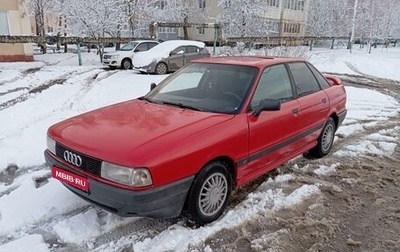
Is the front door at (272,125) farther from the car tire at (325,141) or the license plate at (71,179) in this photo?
the license plate at (71,179)

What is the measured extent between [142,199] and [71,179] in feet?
2.53

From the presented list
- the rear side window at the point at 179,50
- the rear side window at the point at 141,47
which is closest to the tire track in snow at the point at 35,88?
the rear side window at the point at 141,47

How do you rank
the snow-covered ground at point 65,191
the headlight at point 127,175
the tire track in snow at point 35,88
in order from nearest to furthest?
the headlight at point 127,175 < the snow-covered ground at point 65,191 < the tire track in snow at point 35,88

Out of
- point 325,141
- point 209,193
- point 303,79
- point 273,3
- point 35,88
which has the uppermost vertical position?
point 273,3

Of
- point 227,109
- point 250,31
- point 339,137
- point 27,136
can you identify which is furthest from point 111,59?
point 250,31

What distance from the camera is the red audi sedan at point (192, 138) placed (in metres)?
2.79

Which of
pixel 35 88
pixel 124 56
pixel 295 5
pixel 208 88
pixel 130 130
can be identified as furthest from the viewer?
pixel 295 5

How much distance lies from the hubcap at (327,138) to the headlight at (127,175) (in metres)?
3.31

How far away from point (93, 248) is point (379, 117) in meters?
7.00

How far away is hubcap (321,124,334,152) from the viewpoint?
17.0ft

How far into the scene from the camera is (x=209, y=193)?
130 inches

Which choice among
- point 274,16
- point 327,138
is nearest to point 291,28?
point 274,16

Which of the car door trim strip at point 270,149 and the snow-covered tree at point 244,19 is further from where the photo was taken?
the snow-covered tree at point 244,19

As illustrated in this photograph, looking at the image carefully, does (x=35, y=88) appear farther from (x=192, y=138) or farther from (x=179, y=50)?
(x=192, y=138)
